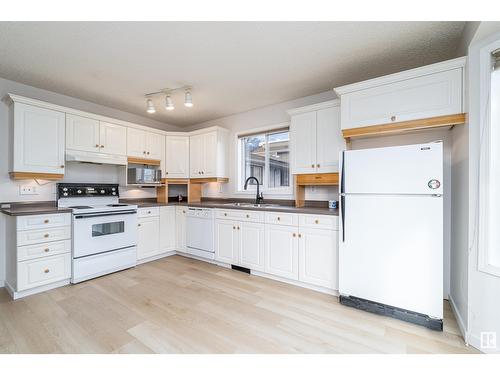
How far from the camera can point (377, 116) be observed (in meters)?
2.26

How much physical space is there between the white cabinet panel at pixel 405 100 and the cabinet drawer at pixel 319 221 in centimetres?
99

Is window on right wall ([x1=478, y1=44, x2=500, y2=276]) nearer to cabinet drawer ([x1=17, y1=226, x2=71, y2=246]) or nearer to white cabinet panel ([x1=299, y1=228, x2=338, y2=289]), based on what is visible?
white cabinet panel ([x1=299, y1=228, x2=338, y2=289])

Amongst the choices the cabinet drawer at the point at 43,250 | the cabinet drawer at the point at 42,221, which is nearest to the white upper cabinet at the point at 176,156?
the cabinet drawer at the point at 42,221

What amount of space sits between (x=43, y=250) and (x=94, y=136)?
1574 millimetres

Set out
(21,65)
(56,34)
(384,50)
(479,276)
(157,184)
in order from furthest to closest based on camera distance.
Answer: (157,184) → (21,65) → (384,50) → (56,34) → (479,276)

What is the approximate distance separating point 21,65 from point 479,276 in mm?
4614

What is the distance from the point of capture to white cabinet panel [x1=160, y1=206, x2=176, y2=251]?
3773 mm

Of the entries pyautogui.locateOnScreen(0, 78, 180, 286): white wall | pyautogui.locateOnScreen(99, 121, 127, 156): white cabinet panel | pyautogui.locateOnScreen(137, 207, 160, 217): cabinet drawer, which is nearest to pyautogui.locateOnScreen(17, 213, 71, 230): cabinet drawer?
pyautogui.locateOnScreen(0, 78, 180, 286): white wall

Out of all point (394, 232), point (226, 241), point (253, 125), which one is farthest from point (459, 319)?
point (253, 125)

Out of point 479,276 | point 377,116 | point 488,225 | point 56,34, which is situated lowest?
point 479,276

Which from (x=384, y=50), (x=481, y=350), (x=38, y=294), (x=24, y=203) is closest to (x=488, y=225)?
Answer: (x=481, y=350)

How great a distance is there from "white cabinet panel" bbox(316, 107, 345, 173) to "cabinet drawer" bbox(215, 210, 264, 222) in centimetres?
95

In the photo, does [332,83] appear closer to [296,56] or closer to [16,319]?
[296,56]

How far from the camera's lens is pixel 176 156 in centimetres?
418
